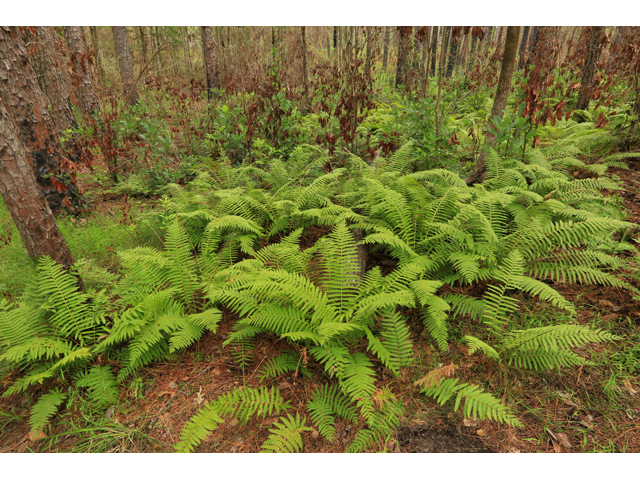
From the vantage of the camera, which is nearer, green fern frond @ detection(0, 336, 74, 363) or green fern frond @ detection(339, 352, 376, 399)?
green fern frond @ detection(339, 352, 376, 399)

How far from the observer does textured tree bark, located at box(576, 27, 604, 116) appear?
18.9ft

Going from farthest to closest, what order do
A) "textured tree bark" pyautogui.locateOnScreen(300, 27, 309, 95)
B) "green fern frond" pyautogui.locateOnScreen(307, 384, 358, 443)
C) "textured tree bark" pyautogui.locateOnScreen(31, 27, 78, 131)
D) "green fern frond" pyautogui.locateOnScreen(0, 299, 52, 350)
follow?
"textured tree bark" pyautogui.locateOnScreen(300, 27, 309, 95) → "textured tree bark" pyautogui.locateOnScreen(31, 27, 78, 131) → "green fern frond" pyautogui.locateOnScreen(0, 299, 52, 350) → "green fern frond" pyautogui.locateOnScreen(307, 384, 358, 443)

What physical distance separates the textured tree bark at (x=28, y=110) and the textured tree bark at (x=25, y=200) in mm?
483

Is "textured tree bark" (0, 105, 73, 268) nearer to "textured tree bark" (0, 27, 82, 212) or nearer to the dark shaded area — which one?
"textured tree bark" (0, 27, 82, 212)

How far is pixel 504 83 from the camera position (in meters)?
4.30

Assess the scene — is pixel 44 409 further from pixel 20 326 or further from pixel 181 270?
pixel 181 270

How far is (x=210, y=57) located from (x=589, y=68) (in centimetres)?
920

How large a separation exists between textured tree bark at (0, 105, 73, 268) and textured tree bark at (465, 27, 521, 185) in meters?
4.69

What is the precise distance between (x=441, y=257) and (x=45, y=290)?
346 centimetres

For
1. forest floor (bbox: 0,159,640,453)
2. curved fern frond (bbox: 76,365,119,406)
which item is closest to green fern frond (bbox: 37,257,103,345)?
curved fern frond (bbox: 76,365,119,406)

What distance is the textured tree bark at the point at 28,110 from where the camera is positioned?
375 cm

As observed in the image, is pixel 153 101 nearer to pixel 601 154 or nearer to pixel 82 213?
pixel 82 213

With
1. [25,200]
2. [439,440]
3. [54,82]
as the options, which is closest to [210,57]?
[54,82]

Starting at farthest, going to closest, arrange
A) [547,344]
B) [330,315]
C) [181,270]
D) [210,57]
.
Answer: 1. [210,57]
2. [181,270]
3. [330,315]
4. [547,344]
